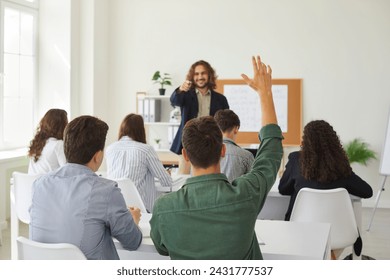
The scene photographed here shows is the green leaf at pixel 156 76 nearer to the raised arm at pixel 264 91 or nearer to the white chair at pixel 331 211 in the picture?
the white chair at pixel 331 211

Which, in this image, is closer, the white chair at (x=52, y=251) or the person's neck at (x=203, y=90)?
the white chair at (x=52, y=251)

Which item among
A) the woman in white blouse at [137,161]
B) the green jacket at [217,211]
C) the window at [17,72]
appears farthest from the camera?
the window at [17,72]

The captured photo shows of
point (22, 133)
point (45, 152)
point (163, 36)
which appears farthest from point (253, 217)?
point (163, 36)

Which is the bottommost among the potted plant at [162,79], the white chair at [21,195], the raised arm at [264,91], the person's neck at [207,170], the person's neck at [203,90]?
the white chair at [21,195]

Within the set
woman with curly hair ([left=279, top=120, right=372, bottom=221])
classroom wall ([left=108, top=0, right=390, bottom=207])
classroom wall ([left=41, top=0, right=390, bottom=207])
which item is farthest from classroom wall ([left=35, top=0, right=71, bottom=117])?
woman with curly hair ([left=279, top=120, right=372, bottom=221])

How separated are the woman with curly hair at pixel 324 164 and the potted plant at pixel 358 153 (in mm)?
3083

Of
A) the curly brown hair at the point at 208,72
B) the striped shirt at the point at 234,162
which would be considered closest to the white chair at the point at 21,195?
the striped shirt at the point at 234,162

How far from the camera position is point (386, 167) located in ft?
17.4

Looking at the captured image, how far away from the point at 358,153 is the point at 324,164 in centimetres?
327

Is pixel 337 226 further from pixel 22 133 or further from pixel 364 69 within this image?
pixel 22 133

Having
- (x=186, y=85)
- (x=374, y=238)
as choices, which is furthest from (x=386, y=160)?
(x=186, y=85)

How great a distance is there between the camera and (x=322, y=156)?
9.48 ft

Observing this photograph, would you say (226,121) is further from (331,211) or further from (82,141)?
(82,141)

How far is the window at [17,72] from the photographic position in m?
5.52
